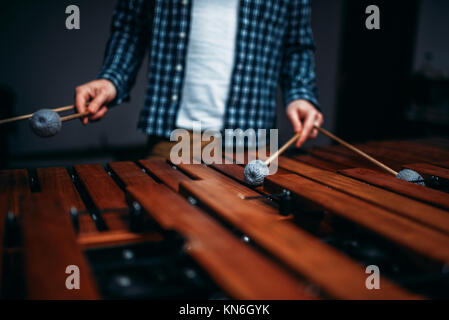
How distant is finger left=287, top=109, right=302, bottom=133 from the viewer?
171 cm

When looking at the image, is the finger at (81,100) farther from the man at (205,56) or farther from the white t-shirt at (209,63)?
the white t-shirt at (209,63)

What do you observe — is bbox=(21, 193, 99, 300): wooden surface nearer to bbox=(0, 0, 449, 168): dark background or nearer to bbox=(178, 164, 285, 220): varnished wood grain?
bbox=(178, 164, 285, 220): varnished wood grain

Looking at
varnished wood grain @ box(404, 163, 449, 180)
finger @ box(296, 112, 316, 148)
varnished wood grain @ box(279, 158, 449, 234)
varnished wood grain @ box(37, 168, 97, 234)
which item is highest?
finger @ box(296, 112, 316, 148)

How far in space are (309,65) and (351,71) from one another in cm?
401

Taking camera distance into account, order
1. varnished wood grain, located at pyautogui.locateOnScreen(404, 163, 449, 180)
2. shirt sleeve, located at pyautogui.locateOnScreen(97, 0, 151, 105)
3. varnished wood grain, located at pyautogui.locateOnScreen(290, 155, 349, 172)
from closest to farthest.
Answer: varnished wood grain, located at pyautogui.locateOnScreen(404, 163, 449, 180) < varnished wood grain, located at pyautogui.locateOnScreen(290, 155, 349, 172) < shirt sleeve, located at pyautogui.locateOnScreen(97, 0, 151, 105)

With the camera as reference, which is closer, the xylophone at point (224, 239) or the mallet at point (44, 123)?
the xylophone at point (224, 239)

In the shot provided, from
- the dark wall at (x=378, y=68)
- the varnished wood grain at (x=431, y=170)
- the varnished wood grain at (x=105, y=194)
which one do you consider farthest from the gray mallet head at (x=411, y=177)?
the dark wall at (x=378, y=68)

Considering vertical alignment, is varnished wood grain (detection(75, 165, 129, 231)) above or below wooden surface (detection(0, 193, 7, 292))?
below

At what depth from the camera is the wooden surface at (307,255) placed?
1.97 ft

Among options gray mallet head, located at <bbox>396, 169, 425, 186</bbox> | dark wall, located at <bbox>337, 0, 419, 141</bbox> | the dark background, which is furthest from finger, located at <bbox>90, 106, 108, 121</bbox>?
dark wall, located at <bbox>337, 0, 419, 141</bbox>

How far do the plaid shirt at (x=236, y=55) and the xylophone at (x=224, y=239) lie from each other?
874 millimetres

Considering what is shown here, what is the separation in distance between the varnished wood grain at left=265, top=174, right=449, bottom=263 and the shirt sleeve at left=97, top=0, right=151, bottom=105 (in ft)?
3.84
